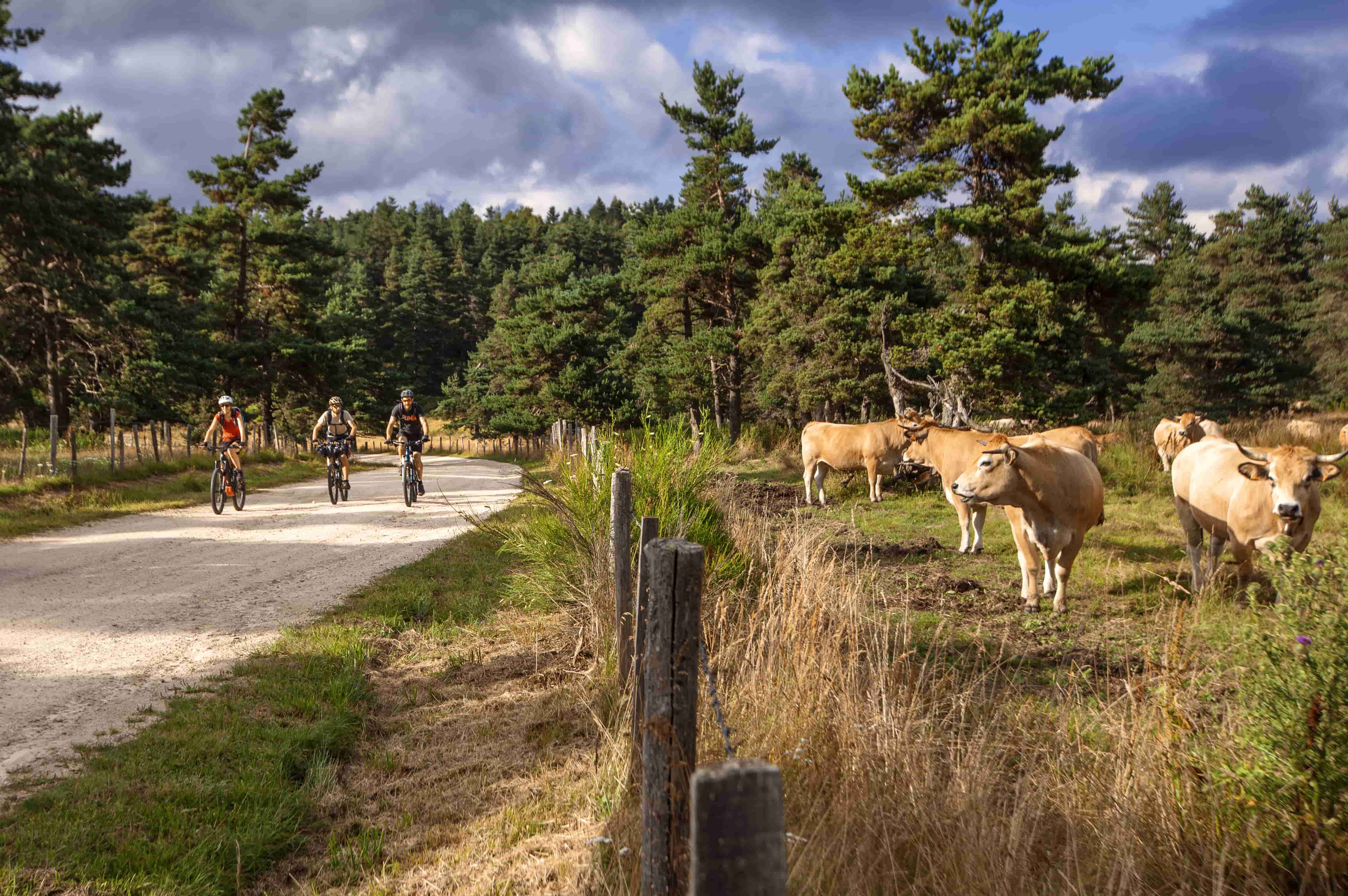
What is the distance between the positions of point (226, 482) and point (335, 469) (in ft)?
6.91

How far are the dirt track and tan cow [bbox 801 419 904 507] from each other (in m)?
6.80

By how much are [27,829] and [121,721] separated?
130cm

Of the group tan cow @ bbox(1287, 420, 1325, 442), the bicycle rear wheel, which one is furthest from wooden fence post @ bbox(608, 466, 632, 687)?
tan cow @ bbox(1287, 420, 1325, 442)

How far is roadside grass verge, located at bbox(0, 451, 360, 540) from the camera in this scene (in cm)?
1147

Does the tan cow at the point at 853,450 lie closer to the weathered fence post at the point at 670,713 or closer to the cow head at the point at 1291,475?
the cow head at the point at 1291,475

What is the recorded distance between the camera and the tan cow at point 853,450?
52.5ft

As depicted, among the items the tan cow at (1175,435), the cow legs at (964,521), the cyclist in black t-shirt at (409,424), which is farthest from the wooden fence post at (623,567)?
the tan cow at (1175,435)

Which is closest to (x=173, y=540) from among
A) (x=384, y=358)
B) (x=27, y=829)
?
(x=27, y=829)

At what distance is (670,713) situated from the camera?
245cm

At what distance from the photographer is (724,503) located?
7809 mm

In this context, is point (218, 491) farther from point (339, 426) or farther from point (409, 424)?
point (409, 424)

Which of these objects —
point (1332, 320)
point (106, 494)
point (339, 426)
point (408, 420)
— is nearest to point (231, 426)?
point (339, 426)

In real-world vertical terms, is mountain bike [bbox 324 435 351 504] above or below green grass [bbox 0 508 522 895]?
above

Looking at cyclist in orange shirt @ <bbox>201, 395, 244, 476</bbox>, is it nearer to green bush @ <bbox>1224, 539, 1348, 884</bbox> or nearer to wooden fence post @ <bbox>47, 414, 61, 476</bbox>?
wooden fence post @ <bbox>47, 414, 61, 476</bbox>
